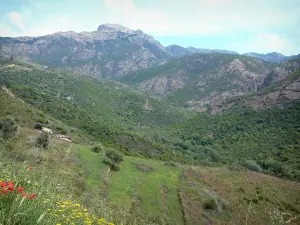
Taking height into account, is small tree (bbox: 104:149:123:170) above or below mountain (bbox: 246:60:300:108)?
below

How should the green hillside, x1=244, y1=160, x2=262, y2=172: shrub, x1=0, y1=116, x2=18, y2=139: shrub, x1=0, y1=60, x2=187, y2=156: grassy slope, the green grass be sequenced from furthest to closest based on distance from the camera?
x1=0, y1=60, x2=187, y2=156: grassy slope, the green hillside, x1=244, y1=160, x2=262, y2=172: shrub, x1=0, y1=116, x2=18, y2=139: shrub, the green grass

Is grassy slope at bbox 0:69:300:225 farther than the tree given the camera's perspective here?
No

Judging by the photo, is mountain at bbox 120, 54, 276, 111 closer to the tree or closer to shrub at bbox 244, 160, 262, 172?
shrub at bbox 244, 160, 262, 172

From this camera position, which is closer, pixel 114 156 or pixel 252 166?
pixel 114 156

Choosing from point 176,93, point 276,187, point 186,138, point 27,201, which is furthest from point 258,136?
point 176,93

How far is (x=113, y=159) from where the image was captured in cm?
3325

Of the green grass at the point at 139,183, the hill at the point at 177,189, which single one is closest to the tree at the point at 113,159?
the green grass at the point at 139,183

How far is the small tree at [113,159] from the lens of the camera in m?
31.9

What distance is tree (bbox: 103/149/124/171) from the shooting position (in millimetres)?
31875

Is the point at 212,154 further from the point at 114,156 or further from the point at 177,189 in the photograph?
the point at 114,156

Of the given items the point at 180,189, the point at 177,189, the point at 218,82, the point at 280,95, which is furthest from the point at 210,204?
the point at 218,82

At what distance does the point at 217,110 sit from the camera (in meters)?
108

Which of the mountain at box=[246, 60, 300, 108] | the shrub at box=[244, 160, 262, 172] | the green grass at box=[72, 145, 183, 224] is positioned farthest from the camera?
the mountain at box=[246, 60, 300, 108]

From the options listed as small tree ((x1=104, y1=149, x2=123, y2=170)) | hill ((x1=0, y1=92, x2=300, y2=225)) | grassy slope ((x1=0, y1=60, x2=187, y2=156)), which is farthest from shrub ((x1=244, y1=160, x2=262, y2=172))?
grassy slope ((x1=0, y1=60, x2=187, y2=156))
